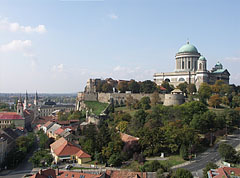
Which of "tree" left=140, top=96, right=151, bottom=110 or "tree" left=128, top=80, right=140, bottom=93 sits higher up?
"tree" left=128, top=80, right=140, bottom=93

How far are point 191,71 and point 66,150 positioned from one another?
2199 inches

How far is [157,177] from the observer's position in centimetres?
3017

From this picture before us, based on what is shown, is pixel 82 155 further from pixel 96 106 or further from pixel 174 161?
pixel 96 106

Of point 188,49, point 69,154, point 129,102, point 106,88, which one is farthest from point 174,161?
point 188,49

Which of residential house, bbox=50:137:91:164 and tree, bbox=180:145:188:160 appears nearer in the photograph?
tree, bbox=180:145:188:160

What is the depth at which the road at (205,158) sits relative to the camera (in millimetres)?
35312

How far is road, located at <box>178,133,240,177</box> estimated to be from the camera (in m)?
35.3

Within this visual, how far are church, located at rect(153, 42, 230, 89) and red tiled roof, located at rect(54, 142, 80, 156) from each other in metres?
49.2

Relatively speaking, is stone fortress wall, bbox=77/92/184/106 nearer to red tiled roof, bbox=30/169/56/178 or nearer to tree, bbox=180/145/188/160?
tree, bbox=180/145/188/160

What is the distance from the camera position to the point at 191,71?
8656cm

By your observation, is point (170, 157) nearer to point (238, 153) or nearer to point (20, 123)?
point (238, 153)

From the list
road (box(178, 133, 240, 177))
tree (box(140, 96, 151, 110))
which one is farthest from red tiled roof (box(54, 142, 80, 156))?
tree (box(140, 96, 151, 110))

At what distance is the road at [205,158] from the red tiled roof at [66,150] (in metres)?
18.7

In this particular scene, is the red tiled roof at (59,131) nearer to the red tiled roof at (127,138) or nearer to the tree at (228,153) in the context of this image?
the red tiled roof at (127,138)
